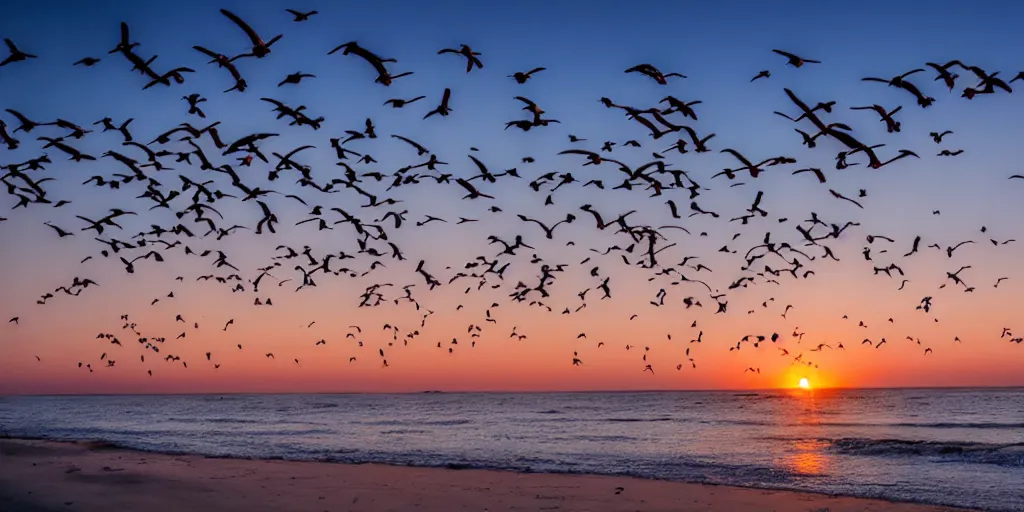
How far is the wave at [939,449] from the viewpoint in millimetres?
33688

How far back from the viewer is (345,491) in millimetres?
21281

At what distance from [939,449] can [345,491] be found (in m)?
31.5

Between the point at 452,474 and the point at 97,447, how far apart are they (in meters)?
19.7

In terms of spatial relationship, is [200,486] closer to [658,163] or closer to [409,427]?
[658,163]

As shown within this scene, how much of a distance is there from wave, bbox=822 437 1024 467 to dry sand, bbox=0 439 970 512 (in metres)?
17.2

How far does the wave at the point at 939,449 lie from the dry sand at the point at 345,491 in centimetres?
Result: 1724

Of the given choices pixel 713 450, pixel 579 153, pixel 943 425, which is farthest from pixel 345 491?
pixel 943 425

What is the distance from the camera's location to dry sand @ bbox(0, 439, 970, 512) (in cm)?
1900

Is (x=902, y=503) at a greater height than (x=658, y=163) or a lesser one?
lesser

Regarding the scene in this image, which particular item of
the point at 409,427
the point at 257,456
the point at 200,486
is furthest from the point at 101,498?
the point at 409,427

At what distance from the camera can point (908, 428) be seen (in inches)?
2186

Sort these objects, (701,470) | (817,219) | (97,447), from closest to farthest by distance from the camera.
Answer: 1. (817,219)
2. (701,470)
3. (97,447)

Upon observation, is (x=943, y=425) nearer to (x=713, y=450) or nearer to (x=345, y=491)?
(x=713, y=450)

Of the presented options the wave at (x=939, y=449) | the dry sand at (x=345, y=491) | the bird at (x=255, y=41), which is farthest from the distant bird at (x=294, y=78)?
the wave at (x=939, y=449)
